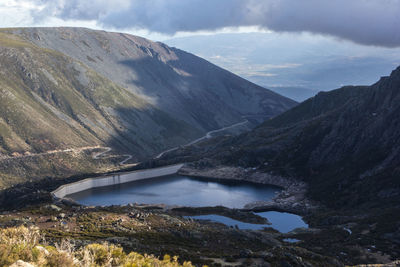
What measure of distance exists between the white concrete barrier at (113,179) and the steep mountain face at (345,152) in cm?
1881

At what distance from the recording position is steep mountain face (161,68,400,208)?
359ft

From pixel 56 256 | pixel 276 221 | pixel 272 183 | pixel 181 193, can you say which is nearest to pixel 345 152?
pixel 272 183

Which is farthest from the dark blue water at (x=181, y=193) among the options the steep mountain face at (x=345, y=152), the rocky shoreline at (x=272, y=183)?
the steep mountain face at (x=345, y=152)

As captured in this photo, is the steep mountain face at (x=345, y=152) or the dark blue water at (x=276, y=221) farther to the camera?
the steep mountain face at (x=345, y=152)

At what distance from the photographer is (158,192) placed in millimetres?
139625

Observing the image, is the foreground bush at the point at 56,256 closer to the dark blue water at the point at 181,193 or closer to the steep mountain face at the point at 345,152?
the steep mountain face at the point at 345,152

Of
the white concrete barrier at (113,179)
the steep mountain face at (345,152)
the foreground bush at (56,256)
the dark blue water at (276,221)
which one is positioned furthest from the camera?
the white concrete barrier at (113,179)

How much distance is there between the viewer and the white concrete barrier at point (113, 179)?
5315 inches

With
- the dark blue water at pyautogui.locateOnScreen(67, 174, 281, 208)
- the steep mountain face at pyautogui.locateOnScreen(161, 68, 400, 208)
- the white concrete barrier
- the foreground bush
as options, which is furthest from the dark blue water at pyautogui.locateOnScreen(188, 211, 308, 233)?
the foreground bush

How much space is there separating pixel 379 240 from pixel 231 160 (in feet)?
320

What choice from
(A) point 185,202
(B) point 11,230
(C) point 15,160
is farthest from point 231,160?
(B) point 11,230

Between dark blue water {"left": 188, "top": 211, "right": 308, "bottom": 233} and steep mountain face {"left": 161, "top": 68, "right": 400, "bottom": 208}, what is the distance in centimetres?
1257

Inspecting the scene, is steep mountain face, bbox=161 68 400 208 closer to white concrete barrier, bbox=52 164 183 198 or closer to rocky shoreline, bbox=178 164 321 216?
rocky shoreline, bbox=178 164 321 216

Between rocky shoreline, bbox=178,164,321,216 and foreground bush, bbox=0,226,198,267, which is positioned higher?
foreground bush, bbox=0,226,198,267
